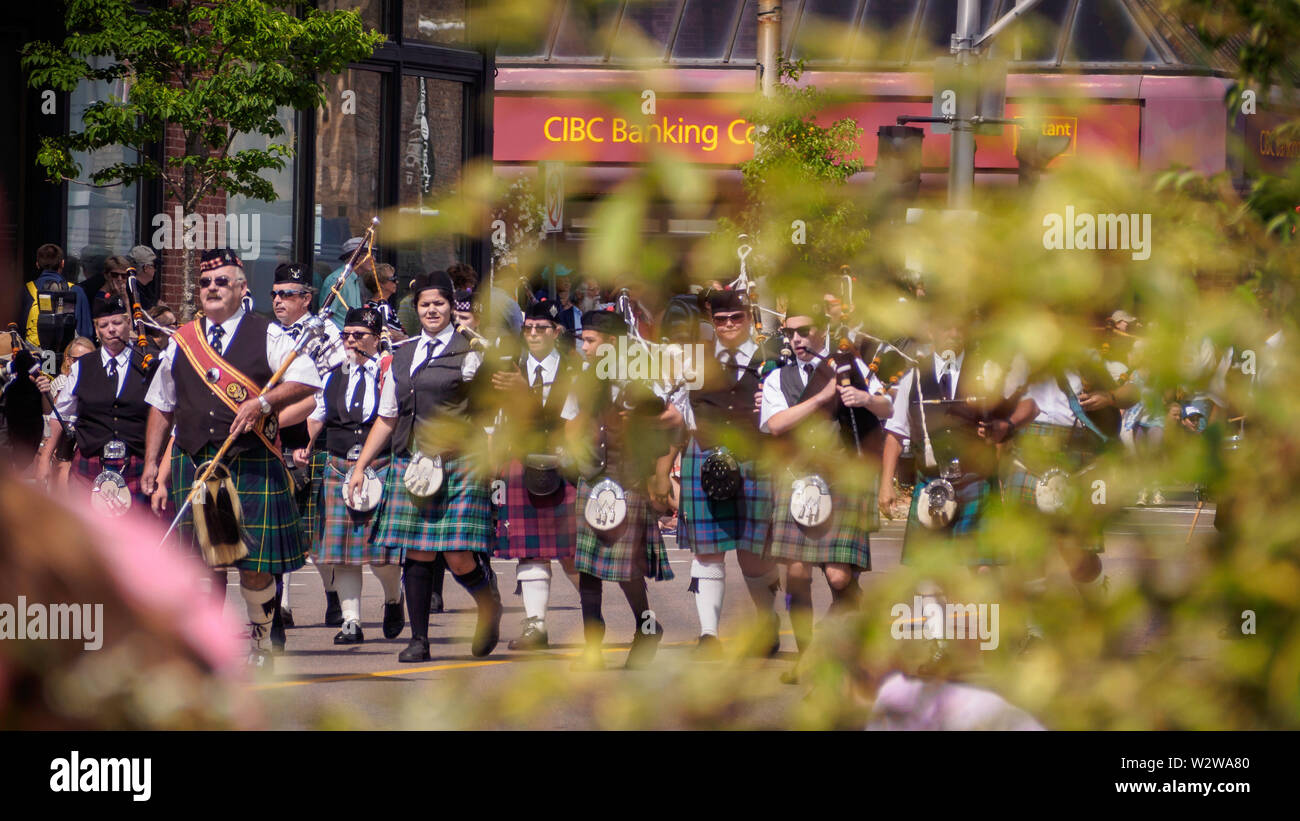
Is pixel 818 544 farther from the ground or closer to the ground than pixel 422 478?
closer to the ground

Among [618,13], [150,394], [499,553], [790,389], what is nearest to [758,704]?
[618,13]

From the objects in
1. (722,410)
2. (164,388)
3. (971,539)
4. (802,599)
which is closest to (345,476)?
(164,388)

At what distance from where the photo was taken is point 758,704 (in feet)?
5.80

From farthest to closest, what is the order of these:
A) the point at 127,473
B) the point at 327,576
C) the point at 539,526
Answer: the point at 327,576, the point at 127,473, the point at 539,526

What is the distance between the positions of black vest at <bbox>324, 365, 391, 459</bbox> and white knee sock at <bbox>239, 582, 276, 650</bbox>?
1.68 meters

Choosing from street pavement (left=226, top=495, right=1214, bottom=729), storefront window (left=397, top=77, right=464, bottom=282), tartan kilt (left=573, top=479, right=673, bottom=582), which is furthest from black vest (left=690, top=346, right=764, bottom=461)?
storefront window (left=397, top=77, right=464, bottom=282)

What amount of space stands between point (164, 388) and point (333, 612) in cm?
231

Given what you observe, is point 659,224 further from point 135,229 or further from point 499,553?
point 135,229

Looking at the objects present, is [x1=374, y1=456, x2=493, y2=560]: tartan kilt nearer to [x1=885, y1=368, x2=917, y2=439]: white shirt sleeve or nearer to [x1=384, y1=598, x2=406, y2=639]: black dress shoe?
[x1=384, y1=598, x2=406, y2=639]: black dress shoe

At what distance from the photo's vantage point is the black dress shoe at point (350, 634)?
9.30 m

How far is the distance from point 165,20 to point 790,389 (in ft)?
28.8

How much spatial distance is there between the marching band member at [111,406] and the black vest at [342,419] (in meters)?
1.02

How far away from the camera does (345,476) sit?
9789 millimetres

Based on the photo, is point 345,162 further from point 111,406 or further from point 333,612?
point 333,612
